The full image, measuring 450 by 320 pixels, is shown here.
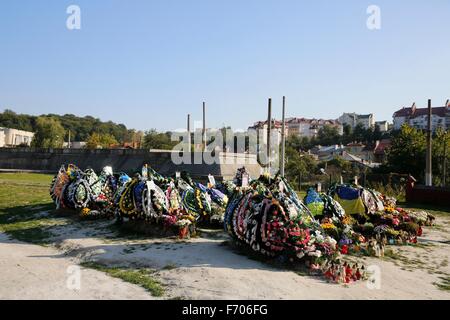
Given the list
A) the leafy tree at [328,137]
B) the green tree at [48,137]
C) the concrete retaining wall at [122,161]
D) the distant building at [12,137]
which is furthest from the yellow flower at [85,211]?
the leafy tree at [328,137]

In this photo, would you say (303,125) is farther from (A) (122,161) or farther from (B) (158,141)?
(A) (122,161)

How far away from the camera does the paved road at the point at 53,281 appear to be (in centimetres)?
681

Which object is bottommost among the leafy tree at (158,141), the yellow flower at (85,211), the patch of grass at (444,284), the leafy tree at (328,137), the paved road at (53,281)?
the patch of grass at (444,284)

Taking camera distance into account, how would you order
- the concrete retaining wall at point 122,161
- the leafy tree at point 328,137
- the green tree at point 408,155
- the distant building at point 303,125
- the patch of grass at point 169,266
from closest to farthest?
the patch of grass at point 169,266
the concrete retaining wall at point 122,161
the green tree at point 408,155
the leafy tree at point 328,137
the distant building at point 303,125

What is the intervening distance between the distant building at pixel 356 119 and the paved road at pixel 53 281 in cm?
12374

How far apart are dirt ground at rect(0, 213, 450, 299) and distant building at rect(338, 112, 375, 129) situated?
121211mm

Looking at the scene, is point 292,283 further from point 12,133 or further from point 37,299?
point 12,133

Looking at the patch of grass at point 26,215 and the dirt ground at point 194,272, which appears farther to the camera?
the patch of grass at point 26,215

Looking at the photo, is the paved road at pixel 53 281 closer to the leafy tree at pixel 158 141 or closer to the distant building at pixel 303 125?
the leafy tree at pixel 158 141

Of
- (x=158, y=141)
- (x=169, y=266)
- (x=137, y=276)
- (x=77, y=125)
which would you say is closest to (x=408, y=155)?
(x=169, y=266)

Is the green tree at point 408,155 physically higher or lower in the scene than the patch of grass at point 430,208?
higher

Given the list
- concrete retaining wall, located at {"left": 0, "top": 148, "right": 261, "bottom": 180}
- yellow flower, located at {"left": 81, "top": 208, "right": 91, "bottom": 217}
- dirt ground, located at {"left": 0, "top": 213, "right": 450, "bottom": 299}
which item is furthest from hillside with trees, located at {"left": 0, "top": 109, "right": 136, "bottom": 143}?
dirt ground, located at {"left": 0, "top": 213, "right": 450, "bottom": 299}

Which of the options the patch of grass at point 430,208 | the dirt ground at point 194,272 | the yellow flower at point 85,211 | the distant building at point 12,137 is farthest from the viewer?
the distant building at point 12,137
